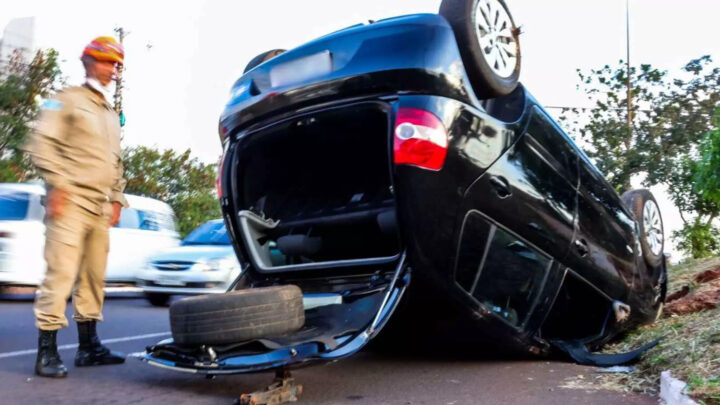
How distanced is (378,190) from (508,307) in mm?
1312

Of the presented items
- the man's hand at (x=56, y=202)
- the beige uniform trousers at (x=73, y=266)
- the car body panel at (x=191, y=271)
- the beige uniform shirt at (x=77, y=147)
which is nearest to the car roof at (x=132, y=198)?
the car body panel at (x=191, y=271)

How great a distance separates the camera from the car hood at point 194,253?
10469mm

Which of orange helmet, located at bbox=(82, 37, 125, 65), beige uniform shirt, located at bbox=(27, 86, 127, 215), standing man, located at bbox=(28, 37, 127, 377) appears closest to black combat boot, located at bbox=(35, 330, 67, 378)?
standing man, located at bbox=(28, 37, 127, 377)

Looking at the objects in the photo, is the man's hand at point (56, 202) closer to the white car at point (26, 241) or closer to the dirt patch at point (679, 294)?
the white car at point (26, 241)

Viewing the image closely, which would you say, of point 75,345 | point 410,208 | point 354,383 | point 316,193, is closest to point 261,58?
point 316,193

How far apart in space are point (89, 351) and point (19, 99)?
17.7 metres

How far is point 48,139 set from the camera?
13.4ft

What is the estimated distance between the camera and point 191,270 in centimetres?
1042

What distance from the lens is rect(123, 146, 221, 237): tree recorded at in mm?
30641

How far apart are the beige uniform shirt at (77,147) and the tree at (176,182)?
26.8m

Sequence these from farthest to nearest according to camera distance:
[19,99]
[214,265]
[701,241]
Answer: [701,241], [19,99], [214,265]

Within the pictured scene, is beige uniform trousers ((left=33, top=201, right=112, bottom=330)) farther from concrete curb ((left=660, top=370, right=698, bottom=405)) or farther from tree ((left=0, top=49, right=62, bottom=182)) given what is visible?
tree ((left=0, top=49, right=62, bottom=182))

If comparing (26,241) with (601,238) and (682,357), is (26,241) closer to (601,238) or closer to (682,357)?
(601,238)

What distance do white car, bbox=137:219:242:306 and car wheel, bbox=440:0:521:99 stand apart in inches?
259
